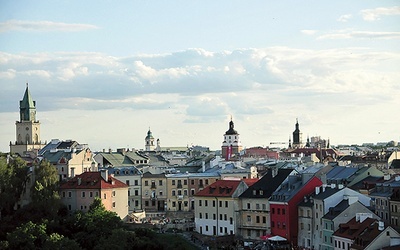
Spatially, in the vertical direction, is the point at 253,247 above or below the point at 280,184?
below

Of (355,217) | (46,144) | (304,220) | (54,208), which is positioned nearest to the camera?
(355,217)

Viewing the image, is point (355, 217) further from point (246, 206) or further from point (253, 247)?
point (246, 206)

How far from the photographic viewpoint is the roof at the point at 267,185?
7738 centimetres

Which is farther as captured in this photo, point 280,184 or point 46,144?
A: point 46,144

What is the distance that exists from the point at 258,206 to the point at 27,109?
73135mm

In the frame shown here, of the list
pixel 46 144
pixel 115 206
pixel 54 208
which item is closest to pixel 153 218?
pixel 115 206

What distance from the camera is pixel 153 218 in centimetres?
9325

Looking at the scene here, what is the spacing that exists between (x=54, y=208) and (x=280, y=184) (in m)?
21.3

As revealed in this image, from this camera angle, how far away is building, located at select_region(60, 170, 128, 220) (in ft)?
281

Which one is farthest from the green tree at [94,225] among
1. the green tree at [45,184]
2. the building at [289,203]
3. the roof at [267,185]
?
the building at [289,203]

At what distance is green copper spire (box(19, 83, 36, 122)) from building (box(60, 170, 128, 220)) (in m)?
56.2

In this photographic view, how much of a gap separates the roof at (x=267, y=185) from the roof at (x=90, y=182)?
14.3 meters

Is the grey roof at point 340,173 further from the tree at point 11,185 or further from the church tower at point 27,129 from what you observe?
the church tower at point 27,129

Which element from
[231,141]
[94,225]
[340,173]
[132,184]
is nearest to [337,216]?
[340,173]
